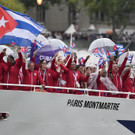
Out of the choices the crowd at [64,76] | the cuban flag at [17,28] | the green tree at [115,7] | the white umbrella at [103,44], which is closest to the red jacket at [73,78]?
the crowd at [64,76]

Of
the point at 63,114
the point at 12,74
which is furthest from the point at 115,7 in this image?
the point at 63,114

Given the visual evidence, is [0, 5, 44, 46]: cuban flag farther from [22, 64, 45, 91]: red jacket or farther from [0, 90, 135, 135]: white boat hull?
[0, 90, 135, 135]: white boat hull

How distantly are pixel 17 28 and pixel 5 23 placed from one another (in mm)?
494

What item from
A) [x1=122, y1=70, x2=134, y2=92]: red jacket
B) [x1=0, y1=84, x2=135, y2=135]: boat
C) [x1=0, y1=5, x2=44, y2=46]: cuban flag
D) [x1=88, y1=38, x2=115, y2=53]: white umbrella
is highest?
[x1=0, y1=5, x2=44, y2=46]: cuban flag

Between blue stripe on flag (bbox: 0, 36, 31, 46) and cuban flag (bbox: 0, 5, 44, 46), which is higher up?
cuban flag (bbox: 0, 5, 44, 46)

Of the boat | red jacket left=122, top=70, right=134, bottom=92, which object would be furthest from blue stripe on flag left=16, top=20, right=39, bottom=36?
red jacket left=122, top=70, right=134, bottom=92

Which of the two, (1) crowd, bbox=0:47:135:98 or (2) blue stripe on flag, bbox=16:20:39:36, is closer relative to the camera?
(1) crowd, bbox=0:47:135:98

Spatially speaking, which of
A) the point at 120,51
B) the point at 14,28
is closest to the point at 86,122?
the point at 14,28

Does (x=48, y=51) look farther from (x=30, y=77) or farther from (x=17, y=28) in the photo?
(x=30, y=77)

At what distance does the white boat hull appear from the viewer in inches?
592

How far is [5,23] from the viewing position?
15.5 m

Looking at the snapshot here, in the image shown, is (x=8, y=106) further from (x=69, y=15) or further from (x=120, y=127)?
(x=69, y=15)

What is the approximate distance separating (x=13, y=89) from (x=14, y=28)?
5.31 ft

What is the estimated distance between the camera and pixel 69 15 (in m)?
74.6
